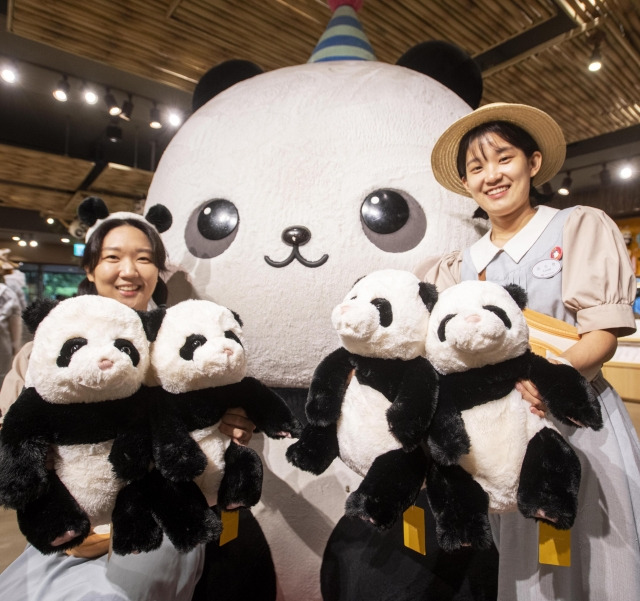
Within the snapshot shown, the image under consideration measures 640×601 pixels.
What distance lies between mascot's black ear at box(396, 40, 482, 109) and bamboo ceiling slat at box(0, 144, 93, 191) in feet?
16.4

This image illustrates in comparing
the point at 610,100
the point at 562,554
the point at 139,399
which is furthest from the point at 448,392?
the point at 610,100

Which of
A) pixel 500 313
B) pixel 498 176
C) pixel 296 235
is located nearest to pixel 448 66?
pixel 498 176

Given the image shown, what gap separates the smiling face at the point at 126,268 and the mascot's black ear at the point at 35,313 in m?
0.41

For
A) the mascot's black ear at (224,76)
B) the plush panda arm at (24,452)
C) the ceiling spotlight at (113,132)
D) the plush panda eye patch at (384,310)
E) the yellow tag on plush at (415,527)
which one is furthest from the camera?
the ceiling spotlight at (113,132)

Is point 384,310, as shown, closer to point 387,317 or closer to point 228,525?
point 387,317

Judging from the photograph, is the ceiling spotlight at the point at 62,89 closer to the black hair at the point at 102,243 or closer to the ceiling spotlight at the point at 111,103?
the ceiling spotlight at the point at 111,103

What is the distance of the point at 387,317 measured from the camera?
877 mm

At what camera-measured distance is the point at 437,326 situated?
875 millimetres

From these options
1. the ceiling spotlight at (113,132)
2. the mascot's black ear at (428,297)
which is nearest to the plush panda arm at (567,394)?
the mascot's black ear at (428,297)

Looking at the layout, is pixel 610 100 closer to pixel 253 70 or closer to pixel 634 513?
pixel 253 70

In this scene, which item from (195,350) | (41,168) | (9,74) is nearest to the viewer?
(195,350)

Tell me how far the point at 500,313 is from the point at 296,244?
776 millimetres

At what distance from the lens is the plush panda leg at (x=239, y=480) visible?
95cm

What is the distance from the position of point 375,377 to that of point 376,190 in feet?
2.58
